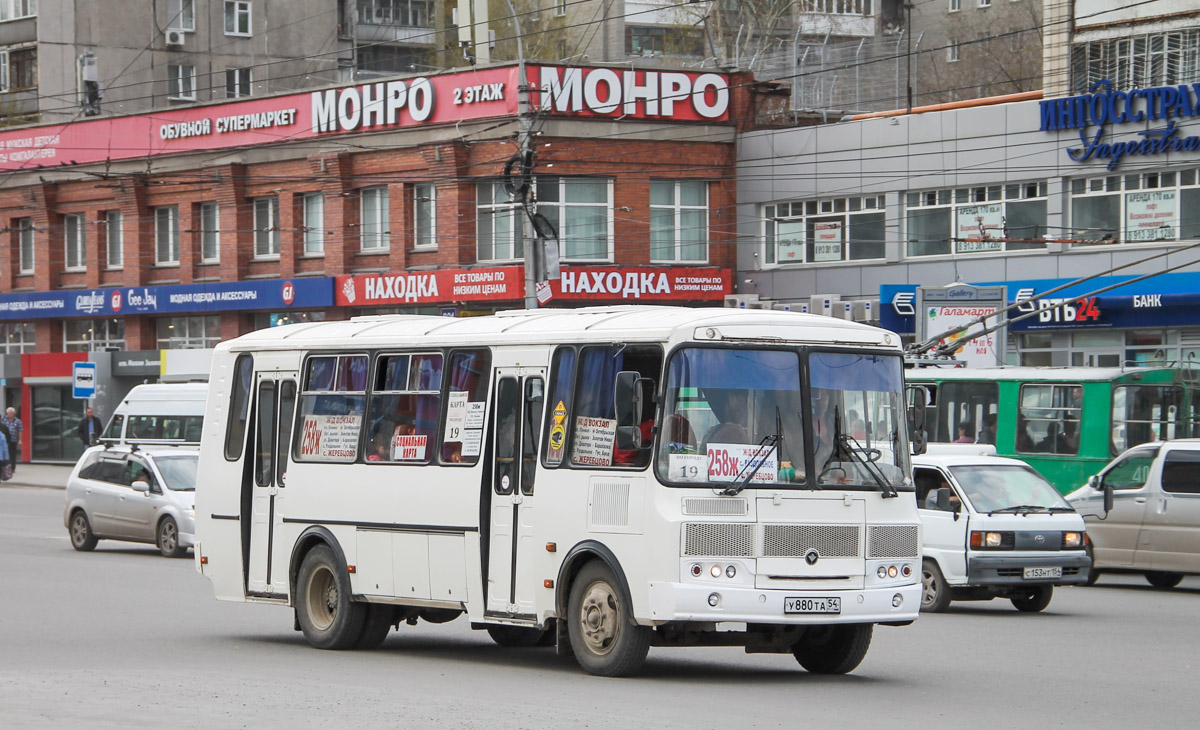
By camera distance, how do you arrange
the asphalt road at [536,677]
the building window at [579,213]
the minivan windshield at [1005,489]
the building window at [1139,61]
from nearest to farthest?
the asphalt road at [536,677]
the minivan windshield at [1005,489]
the building window at [1139,61]
the building window at [579,213]

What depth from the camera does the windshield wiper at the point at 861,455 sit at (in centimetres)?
1213

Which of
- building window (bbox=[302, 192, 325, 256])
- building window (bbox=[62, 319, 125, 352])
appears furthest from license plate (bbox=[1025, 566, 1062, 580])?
building window (bbox=[62, 319, 125, 352])

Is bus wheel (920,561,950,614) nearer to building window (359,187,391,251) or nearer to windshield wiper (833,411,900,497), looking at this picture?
windshield wiper (833,411,900,497)

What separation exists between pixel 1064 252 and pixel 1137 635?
80.3ft

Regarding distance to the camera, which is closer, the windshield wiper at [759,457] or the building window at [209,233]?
the windshield wiper at [759,457]

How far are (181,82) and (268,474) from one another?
2137 inches

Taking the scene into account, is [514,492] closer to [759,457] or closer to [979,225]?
[759,457]

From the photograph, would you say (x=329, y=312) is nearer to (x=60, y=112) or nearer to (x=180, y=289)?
(x=180, y=289)

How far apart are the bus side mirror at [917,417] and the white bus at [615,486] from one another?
454mm

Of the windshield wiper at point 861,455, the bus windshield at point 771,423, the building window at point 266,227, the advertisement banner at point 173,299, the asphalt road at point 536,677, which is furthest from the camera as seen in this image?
the building window at point 266,227

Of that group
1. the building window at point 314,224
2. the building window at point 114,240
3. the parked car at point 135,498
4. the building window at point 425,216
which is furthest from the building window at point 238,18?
the parked car at point 135,498

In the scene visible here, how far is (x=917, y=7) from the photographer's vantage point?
76.9m

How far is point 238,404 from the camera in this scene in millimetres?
15562

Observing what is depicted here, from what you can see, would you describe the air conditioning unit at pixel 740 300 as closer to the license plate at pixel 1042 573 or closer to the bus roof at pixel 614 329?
the license plate at pixel 1042 573
